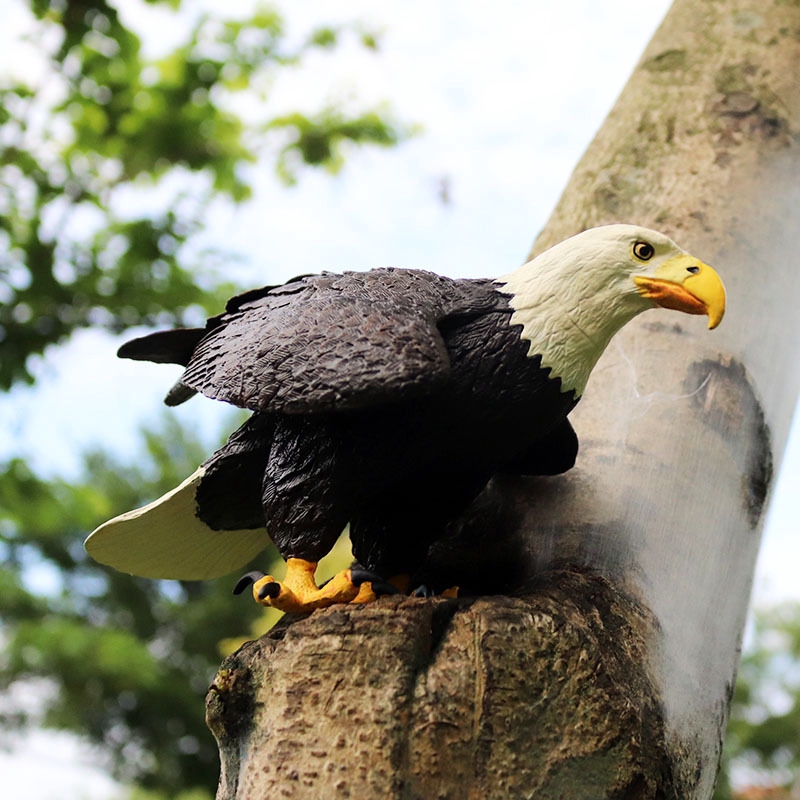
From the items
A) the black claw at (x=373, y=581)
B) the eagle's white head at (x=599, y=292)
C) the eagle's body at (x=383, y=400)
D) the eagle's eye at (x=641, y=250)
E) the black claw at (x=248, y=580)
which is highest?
the eagle's eye at (x=641, y=250)

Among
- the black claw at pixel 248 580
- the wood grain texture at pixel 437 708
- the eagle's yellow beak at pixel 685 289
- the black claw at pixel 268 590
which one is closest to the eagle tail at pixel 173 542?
the black claw at pixel 248 580

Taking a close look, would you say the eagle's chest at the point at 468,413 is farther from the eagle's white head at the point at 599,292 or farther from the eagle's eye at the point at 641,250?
the eagle's eye at the point at 641,250

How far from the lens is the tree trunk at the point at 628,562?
4.73 feet

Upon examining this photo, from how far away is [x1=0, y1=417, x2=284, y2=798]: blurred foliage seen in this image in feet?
26.1

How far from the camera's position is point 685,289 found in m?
1.79

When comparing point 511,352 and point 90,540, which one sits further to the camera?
point 90,540

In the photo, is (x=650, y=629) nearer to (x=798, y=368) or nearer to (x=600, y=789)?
(x=600, y=789)

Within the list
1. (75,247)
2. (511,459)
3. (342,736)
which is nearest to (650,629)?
(511,459)

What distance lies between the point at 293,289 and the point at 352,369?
350mm

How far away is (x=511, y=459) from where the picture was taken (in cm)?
195

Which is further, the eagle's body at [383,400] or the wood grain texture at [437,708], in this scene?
the eagle's body at [383,400]

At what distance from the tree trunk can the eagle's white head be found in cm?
29

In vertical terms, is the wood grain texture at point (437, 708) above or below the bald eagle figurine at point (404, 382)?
below

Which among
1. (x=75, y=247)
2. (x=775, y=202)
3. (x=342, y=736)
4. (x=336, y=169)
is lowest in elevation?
(x=75, y=247)
